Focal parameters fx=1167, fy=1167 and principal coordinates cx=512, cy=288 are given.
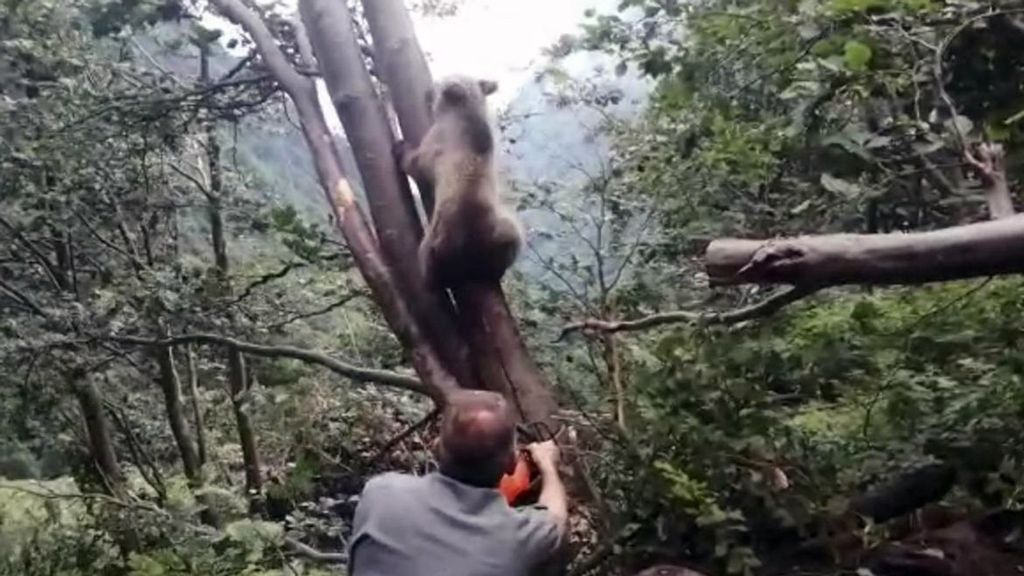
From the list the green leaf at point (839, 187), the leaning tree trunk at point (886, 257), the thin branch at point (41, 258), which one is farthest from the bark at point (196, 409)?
the leaning tree trunk at point (886, 257)

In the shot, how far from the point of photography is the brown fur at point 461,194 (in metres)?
3.46

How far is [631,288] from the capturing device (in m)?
4.56

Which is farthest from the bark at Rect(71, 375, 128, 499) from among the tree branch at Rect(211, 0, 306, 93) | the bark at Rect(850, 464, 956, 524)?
the bark at Rect(850, 464, 956, 524)

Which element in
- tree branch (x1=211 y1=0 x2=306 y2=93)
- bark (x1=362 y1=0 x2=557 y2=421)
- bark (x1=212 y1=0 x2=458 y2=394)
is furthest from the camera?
tree branch (x1=211 y1=0 x2=306 y2=93)

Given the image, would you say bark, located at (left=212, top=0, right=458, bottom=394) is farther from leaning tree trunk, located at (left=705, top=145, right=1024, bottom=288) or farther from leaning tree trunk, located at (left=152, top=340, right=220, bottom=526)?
leaning tree trunk, located at (left=152, top=340, right=220, bottom=526)

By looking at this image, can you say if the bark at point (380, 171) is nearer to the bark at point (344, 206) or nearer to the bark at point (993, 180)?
the bark at point (344, 206)

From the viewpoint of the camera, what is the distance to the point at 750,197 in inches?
163

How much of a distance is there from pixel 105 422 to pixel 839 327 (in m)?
5.53

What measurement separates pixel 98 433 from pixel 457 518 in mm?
5446

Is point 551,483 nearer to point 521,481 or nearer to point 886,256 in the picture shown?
point 521,481

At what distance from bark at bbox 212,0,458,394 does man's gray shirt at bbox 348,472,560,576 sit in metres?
0.96

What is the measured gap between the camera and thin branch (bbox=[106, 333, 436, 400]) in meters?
3.77

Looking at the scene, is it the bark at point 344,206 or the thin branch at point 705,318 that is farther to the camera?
the bark at point 344,206

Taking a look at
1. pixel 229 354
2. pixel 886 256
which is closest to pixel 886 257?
pixel 886 256
